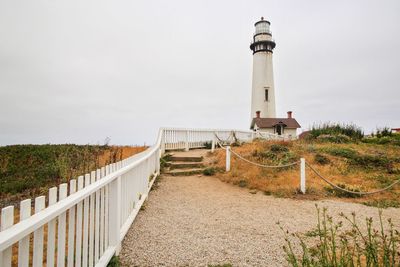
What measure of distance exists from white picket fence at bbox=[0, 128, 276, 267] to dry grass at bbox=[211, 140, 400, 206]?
4059 mm

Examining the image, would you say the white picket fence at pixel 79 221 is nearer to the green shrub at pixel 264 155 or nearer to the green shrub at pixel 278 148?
the green shrub at pixel 264 155

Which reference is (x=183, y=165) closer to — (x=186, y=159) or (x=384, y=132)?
(x=186, y=159)

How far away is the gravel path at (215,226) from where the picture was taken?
11.2 feet

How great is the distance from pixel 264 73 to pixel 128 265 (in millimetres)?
31663

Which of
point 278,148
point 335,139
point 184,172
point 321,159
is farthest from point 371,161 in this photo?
point 184,172

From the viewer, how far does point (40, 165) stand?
12.0m

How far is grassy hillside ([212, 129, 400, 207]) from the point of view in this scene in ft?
24.6

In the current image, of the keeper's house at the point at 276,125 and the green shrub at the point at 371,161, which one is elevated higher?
the keeper's house at the point at 276,125

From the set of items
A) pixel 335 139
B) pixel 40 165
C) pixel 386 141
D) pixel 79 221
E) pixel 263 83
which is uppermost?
pixel 263 83

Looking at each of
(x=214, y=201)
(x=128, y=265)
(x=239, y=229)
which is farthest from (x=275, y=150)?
(x=128, y=265)

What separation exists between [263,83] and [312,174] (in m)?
24.4

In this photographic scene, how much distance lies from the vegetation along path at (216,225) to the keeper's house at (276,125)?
25323mm

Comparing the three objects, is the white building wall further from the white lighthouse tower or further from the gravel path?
the gravel path

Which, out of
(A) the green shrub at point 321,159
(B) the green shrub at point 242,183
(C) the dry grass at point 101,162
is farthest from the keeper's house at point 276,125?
(B) the green shrub at point 242,183
